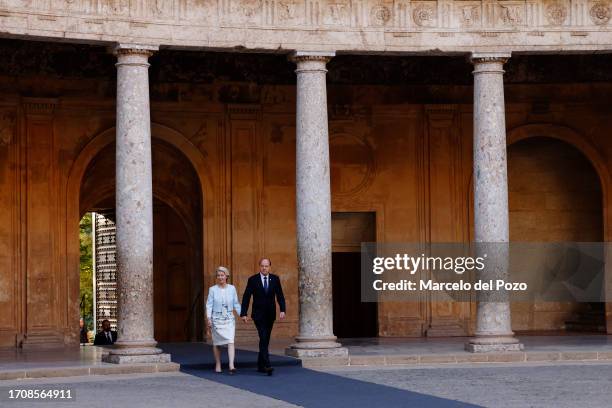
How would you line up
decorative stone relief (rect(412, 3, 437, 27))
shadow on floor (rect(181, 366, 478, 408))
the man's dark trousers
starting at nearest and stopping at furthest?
1. shadow on floor (rect(181, 366, 478, 408))
2. the man's dark trousers
3. decorative stone relief (rect(412, 3, 437, 27))

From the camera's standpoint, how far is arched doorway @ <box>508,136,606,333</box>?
30328 millimetres

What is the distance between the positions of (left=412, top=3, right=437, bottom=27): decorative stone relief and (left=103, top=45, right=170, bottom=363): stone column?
16.8 feet

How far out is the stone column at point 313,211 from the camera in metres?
22.8

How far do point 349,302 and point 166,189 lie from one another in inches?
222

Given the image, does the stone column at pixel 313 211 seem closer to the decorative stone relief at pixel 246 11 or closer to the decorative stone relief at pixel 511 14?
the decorative stone relief at pixel 246 11

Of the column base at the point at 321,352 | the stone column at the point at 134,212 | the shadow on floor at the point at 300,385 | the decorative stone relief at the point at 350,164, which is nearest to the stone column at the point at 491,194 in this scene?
the column base at the point at 321,352

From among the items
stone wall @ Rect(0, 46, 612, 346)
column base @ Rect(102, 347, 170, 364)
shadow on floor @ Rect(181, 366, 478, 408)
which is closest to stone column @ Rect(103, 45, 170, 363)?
column base @ Rect(102, 347, 170, 364)

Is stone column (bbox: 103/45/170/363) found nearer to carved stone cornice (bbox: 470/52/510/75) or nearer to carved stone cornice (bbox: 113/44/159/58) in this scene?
carved stone cornice (bbox: 113/44/159/58)

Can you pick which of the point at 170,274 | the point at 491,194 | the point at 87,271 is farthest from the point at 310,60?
the point at 87,271

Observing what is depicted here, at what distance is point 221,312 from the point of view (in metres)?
20.4

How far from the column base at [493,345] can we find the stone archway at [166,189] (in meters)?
7.73

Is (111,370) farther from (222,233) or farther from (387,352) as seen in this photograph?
(222,233)

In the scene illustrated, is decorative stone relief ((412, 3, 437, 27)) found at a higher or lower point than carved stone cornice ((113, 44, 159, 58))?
higher

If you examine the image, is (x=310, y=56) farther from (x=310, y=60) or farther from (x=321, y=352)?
(x=321, y=352)
